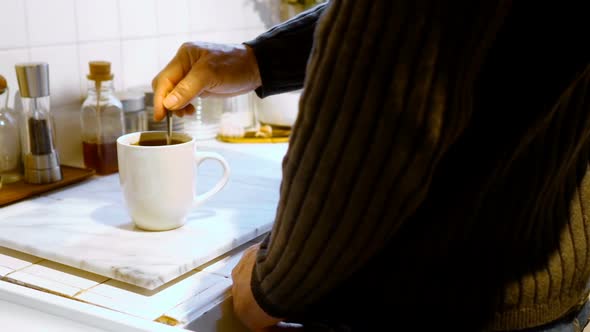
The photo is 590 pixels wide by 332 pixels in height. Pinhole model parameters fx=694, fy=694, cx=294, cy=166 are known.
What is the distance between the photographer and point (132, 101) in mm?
1249

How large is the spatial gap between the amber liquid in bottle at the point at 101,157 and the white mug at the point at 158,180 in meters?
0.28

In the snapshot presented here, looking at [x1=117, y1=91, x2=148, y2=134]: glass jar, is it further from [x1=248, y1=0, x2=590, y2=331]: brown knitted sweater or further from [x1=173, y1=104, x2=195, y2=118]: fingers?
[x1=248, y1=0, x2=590, y2=331]: brown knitted sweater

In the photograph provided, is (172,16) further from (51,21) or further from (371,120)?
(371,120)

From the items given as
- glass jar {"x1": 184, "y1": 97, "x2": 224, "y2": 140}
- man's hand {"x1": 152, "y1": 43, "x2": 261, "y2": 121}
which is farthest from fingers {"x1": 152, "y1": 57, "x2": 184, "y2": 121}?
glass jar {"x1": 184, "y1": 97, "x2": 224, "y2": 140}

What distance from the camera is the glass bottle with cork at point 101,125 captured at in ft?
3.86

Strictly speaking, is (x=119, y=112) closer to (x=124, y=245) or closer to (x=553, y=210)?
(x=124, y=245)

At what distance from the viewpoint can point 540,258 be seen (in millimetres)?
613

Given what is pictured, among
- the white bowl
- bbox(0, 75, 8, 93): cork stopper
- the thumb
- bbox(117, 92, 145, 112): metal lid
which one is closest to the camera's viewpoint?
the thumb

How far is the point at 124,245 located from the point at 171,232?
0.23 feet

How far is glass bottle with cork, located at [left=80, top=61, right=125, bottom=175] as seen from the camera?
1177 mm

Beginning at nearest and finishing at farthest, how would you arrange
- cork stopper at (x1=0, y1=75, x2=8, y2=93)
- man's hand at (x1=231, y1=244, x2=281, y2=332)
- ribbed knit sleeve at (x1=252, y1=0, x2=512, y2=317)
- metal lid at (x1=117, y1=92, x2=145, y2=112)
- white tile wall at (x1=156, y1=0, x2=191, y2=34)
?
ribbed knit sleeve at (x1=252, y1=0, x2=512, y2=317) → man's hand at (x1=231, y1=244, x2=281, y2=332) → cork stopper at (x1=0, y1=75, x2=8, y2=93) → metal lid at (x1=117, y1=92, x2=145, y2=112) → white tile wall at (x1=156, y1=0, x2=191, y2=34)

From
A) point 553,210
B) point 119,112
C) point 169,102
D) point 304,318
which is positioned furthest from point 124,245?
point 553,210

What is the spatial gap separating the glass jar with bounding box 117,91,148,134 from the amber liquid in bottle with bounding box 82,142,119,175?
85 millimetres

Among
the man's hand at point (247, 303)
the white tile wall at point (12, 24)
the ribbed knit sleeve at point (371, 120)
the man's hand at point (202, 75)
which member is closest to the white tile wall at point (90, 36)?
the white tile wall at point (12, 24)
